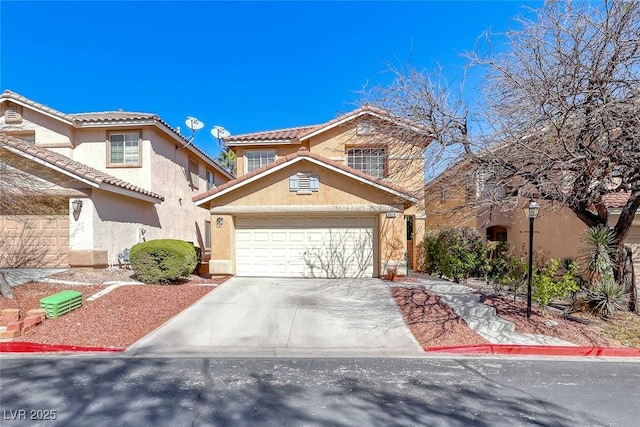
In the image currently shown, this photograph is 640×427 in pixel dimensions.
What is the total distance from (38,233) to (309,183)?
912 centimetres

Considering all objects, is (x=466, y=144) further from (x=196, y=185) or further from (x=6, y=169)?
(x=196, y=185)

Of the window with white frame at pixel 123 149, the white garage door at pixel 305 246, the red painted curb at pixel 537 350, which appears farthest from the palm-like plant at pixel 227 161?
the red painted curb at pixel 537 350

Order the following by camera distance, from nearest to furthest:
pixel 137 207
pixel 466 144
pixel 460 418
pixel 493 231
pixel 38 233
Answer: pixel 460 418 → pixel 466 144 → pixel 38 233 → pixel 137 207 → pixel 493 231

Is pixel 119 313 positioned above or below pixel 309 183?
below

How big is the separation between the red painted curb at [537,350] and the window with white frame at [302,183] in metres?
6.73

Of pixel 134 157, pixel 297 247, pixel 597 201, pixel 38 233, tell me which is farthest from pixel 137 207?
pixel 597 201

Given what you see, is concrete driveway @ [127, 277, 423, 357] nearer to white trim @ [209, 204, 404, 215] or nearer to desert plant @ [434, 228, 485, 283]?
white trim @ [209, 204, 404, 215]

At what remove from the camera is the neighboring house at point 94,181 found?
36.1 ft

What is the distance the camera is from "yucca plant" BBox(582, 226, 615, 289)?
24.8 feet

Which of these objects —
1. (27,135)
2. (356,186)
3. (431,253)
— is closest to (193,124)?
(27,135)

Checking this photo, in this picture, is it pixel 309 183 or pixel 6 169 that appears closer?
pixel 6 169

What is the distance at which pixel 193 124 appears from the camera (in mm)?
16406

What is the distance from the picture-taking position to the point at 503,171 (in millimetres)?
7797

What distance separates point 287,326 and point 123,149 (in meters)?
11.5
